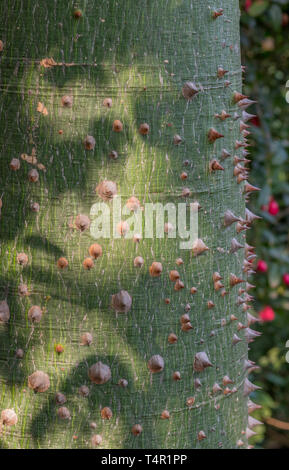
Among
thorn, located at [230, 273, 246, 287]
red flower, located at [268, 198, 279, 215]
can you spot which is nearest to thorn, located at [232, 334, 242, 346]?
thorn, located at [230, 273, 246, 287]

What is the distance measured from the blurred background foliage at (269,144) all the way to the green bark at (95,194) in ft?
4.96

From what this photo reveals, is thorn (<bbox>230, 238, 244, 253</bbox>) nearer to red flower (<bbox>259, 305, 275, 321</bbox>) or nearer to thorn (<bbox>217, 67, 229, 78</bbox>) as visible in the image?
thorn (<bbox>217, 67, 229, 78</bbox>)

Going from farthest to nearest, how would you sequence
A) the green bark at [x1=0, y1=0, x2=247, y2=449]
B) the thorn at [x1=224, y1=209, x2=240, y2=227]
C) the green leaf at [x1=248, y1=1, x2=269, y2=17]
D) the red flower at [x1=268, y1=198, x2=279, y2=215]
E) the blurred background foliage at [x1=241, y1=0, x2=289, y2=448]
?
the red flower at [x1=268, y1=198, x2=279, y2=215]
the blurred background foliage at [x1=241, y1=0, x2=289, y2=448]
the green leaf at [x1=248, y1=1, x2=269, y2=17]
the thorn at [x1=224, y1=209, x2=240, y2=227]
the green bark at [x1=0, y1=0, x2=247, y2=449]

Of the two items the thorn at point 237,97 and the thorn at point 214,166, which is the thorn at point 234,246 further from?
the thorn at point 237,97

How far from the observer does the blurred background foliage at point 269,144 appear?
8.07ft

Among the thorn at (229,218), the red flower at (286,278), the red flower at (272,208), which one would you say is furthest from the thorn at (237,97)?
the red flower at (286,278)

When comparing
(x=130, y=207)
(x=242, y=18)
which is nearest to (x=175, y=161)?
(x=130, y=207)

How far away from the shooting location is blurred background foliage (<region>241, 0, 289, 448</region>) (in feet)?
8.07

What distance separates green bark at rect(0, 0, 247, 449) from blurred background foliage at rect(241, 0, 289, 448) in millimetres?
1513

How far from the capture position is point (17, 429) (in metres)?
1.00

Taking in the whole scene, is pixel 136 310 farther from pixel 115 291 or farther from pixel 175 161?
pixel 175 161

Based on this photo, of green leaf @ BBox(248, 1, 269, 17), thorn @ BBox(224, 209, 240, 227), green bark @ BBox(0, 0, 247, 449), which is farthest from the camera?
green leaf @ BBox(248, 1, 269, 17)

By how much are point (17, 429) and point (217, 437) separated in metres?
0.37

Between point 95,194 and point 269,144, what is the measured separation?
1733 mm
